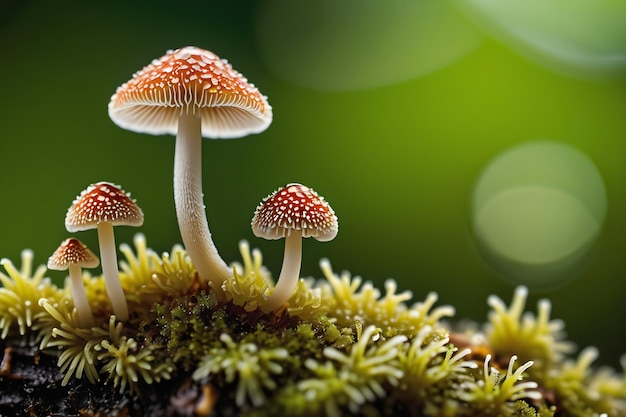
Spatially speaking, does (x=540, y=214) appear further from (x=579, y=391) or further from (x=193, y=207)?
(x=193, y=207)

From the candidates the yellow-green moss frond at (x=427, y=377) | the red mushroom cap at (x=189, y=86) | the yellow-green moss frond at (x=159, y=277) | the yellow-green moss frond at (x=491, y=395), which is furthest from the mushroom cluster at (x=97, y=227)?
the yellow-green moss frond at (x=491, y=395)

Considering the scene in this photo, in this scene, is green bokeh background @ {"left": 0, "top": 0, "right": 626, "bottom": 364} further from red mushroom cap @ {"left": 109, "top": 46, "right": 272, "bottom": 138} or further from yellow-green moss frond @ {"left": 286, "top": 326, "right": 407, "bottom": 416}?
yellow-green moss frond @ {"left": 286, "top": 326, "right": 407, "bottom": 416}

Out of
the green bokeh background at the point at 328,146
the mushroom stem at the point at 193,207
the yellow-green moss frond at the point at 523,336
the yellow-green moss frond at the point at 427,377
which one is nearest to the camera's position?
the yellow-green moss frond at the point at 427,377

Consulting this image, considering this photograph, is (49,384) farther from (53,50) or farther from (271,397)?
(53,50)

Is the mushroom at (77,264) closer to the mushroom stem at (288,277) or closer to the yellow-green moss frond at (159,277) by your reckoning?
the yellow-green moss frond at (159,277)

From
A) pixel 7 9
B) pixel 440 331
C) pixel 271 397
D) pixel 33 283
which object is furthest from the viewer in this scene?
pixel 7 9

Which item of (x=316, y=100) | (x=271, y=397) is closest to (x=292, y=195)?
(x=271, y=397)

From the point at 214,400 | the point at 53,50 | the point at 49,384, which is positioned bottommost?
the point at 49,384
